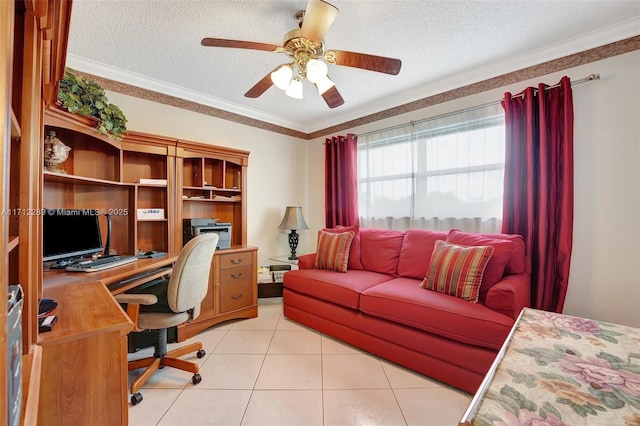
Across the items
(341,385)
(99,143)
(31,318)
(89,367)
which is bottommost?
(341,385)

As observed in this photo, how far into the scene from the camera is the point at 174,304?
1.69 meters

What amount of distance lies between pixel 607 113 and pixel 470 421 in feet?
8.17

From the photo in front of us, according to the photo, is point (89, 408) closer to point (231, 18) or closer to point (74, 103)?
point (74, 103)

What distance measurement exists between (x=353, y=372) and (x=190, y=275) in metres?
1.31

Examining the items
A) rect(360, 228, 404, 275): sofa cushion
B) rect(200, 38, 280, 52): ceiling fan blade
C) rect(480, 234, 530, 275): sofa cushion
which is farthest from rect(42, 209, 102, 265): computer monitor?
rect(480, 234, 530, 275): sofa cushion

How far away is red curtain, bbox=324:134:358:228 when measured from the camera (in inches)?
137

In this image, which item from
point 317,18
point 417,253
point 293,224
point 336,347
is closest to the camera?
point 317,18

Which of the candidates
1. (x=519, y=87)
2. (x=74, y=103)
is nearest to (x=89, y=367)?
(x=74, y=103)

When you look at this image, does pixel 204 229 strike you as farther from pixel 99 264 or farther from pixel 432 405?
pixel 432 405

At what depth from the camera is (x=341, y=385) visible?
1.76 meters

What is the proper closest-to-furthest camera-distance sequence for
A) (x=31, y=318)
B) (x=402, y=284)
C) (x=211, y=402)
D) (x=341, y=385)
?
1. (x=31, y=318)
2. (x=211, y=402)
3. (x=341, y=385)
4. (x=402, y=284)

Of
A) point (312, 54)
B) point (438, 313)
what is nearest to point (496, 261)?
point (438, 313)

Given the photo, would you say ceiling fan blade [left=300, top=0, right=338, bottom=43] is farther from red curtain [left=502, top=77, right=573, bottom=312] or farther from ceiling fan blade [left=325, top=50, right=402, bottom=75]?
red curtain [left=502, top=77, right=573, bottom=312]

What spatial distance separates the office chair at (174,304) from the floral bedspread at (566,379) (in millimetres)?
1615
